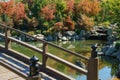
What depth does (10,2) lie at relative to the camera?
43.4 metres

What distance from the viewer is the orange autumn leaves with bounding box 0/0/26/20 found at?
42000mm

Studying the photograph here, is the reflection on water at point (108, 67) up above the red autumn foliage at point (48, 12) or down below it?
below

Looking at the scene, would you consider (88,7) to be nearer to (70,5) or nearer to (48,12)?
(70,5)

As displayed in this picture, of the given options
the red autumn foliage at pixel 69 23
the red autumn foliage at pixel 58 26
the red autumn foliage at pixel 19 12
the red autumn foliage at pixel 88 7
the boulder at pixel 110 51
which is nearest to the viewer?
the boulder at pixel 110 51

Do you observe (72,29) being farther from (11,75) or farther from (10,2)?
(11,75)

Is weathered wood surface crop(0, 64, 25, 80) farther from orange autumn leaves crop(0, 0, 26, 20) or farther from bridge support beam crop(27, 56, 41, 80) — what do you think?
orange autumn leaves crop(0, 0, 26, 20)

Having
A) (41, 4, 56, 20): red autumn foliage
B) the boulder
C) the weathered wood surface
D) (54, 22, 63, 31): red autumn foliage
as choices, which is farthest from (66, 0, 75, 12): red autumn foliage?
the weathered wood surface

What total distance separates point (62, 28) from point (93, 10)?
272 inches

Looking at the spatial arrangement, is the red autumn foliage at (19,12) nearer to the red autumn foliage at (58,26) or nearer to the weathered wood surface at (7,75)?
the red autumn foliage at (58,26)

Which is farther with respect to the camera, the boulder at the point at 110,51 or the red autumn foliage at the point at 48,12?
the red autumn foliage at the point at 48,12

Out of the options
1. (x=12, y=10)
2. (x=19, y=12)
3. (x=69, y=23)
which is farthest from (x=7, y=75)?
(x=69, y=23)

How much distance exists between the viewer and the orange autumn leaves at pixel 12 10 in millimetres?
Answer: 42000

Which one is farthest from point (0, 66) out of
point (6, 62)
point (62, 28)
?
point (62, 28)

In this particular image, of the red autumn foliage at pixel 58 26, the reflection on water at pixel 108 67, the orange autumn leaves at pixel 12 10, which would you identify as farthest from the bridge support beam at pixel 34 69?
the red autumn foliage at pixel 58 26
